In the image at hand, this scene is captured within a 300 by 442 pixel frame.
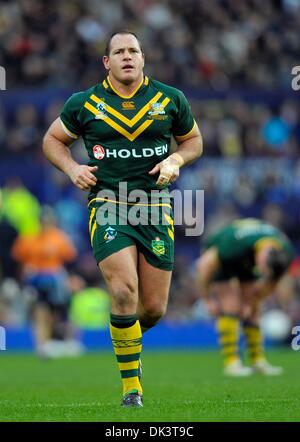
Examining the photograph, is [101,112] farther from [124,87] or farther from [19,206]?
[19,206]

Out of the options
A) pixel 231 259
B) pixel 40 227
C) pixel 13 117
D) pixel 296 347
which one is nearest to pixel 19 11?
pixel 13 117

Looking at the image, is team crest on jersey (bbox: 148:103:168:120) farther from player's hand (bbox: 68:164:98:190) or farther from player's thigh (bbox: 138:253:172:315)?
player's thigh (bbox: 138:253:172:315)

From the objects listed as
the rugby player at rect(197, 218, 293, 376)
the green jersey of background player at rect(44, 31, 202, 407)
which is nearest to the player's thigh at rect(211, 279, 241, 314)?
the rugby player at rect(197, 218, 293, 376)

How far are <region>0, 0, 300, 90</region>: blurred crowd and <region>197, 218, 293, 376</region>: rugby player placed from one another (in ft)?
29.4

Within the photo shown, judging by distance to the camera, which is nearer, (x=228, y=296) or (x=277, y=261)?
(x=277, y=261)

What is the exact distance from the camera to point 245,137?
21594mm

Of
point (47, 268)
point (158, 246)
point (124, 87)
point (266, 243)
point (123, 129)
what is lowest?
point (158, 246)

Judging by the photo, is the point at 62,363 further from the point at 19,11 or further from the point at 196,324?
the point at 19,11

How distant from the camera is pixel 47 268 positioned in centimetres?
1806

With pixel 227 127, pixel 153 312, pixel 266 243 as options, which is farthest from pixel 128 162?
pixel 227 127

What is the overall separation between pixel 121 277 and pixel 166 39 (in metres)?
16.8

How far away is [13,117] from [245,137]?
4.42 m

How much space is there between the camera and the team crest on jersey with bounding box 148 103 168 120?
830cm
